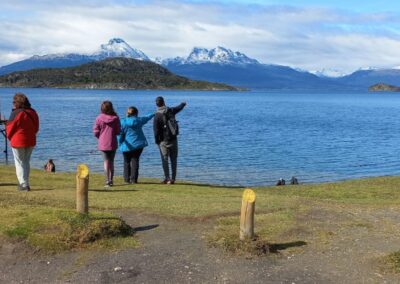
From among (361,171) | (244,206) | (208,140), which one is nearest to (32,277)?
(244,206)

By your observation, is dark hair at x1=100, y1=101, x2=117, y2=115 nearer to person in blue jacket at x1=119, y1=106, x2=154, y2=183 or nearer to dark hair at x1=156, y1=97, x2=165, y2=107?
person in blue jacket at x1=119, y1=106, x2=154, y2=183

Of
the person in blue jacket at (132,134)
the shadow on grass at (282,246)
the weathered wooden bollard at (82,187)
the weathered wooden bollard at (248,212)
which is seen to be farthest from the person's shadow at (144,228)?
the person in blue jacket at (132,134)

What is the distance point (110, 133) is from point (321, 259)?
9.46 m

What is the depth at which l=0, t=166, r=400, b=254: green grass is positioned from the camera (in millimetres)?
10734

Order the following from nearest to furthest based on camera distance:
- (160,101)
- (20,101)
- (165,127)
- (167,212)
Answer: (167,212), (20,101), (160,101), (165,127)

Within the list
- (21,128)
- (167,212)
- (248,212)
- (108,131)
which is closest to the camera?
(248,212)

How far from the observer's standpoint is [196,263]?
32.1 ft

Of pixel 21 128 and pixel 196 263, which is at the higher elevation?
pixel 21 128

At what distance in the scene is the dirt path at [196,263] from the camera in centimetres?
912

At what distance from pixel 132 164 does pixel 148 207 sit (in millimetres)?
5631

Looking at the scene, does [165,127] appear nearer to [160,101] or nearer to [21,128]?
[160,101]

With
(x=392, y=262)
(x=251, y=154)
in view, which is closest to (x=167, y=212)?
(x=392, y=262)

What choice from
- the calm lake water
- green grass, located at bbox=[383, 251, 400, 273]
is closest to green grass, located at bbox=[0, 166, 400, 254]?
green grass, located at bbox=[383, 251, 400, 273]

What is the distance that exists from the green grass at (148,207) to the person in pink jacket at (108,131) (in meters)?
0.99
